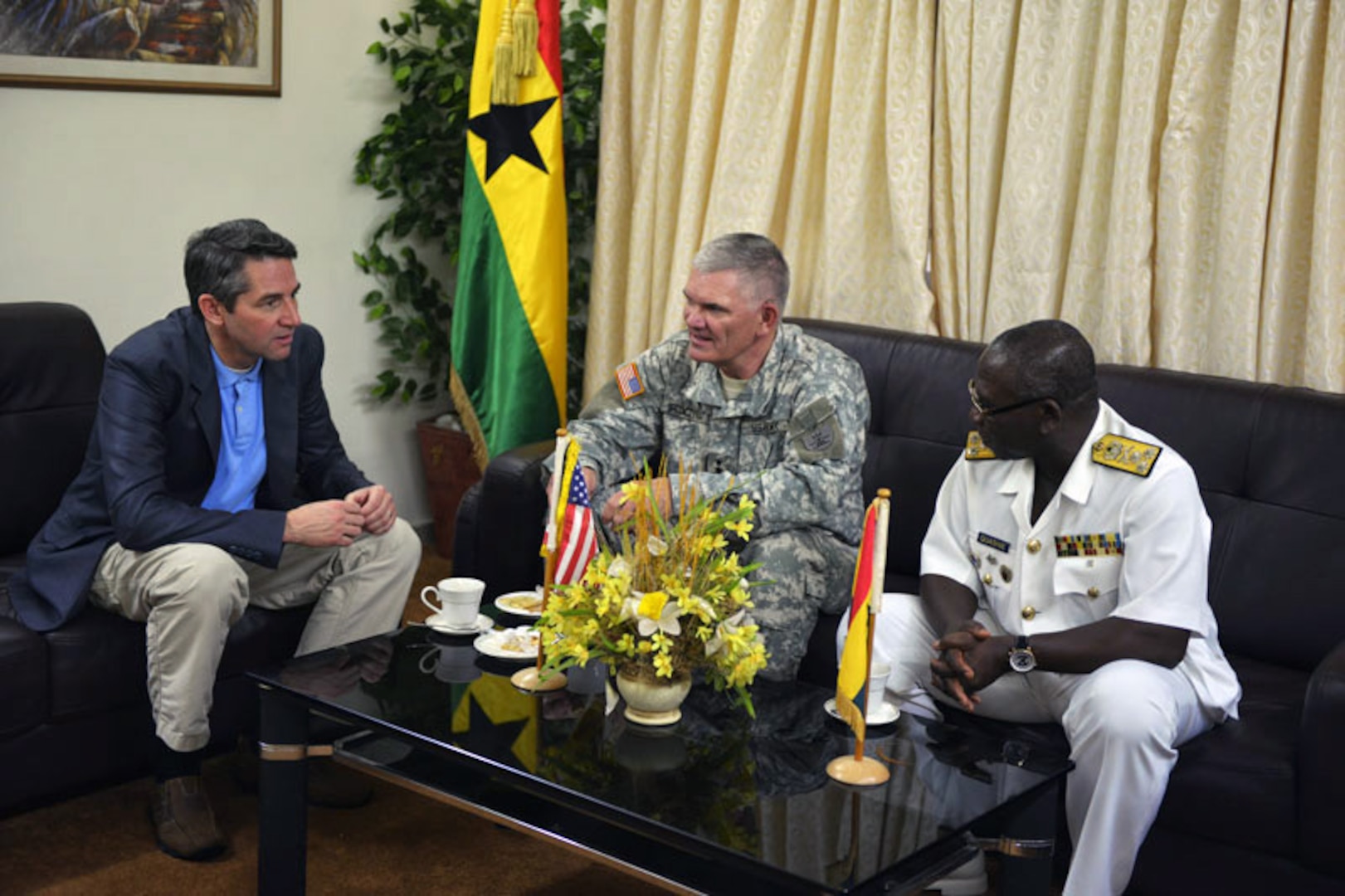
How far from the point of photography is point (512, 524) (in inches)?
126

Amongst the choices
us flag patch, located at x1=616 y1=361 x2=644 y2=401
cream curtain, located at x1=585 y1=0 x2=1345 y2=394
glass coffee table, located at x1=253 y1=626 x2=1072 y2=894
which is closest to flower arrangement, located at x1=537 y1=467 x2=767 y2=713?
glass coffee table, located at x1=253 y1=626 x2=1072 y2=894

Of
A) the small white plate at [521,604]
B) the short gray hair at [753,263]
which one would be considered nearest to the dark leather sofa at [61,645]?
the small white plate at [521,604]

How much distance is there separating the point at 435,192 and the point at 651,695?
8.57 ft

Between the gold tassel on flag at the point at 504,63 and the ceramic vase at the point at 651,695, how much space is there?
224 cm

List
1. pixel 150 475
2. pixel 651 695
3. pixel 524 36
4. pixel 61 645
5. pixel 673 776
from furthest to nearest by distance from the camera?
pixel 524 36, pixel 150 475, pixel 61 645, pixel 651 695, pixel 673 776

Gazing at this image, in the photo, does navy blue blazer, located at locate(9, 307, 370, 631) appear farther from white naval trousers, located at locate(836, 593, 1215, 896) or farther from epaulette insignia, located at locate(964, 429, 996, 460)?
white naval trousers, located at locate(836, 593, 1215, 896)

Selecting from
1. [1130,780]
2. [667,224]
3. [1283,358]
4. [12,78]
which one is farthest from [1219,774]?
[12,78]

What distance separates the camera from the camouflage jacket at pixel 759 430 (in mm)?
2986

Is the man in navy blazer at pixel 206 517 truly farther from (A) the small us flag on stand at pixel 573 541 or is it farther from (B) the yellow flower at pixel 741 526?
(B) the yellow flower at pixel 741 526

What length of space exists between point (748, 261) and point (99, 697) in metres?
1.49

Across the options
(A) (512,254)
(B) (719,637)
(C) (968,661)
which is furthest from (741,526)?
(A) (512,254)

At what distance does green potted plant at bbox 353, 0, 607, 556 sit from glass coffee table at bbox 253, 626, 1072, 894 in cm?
200

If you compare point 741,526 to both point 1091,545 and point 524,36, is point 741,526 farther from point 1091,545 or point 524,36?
point 524,36

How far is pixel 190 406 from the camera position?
288cm
